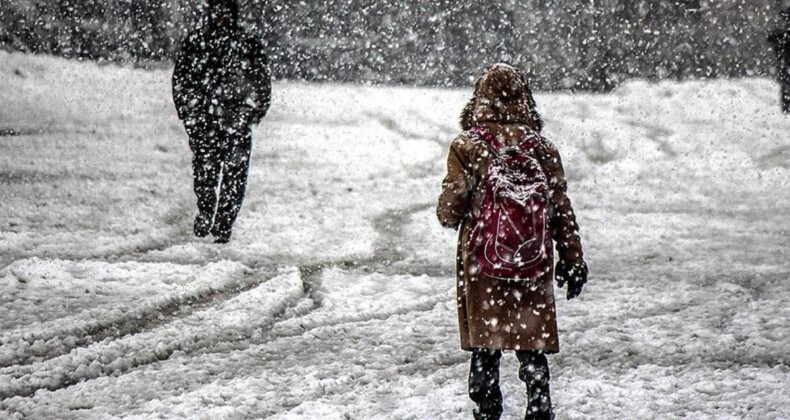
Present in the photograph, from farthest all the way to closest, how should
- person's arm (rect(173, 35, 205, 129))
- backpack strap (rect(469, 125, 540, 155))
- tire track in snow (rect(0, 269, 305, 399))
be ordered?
person's arm (rect(173, 35, 205, 129))
tire track in snow (rect(0, 269, 305, 399))
backpack strap (rect(469, 125, 540, 155))

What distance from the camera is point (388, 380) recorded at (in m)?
4.23

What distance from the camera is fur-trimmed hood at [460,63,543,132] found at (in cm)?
332

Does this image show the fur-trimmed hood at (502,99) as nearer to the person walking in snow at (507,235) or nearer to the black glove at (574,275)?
the person walking in snow at (507,235)

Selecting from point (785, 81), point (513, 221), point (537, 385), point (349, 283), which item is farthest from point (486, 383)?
point (785, 81)

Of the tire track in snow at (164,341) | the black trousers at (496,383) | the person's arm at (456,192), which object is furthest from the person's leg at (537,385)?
the tire track in snow at (164,341)

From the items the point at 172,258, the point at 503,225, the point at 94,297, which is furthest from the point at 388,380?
the point at 172,258

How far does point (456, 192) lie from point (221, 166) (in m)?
4.47

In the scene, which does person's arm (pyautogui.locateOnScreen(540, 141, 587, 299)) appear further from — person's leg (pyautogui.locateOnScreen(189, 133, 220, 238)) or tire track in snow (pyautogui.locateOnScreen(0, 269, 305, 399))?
person's leg (pyautogui.locateOnScreen(189, 133, 220, 238))

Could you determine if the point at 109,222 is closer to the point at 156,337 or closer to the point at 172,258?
the point at 172,258

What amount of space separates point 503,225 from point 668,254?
468 cm

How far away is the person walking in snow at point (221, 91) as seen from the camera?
707 centimetres

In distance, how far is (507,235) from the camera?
312 cm

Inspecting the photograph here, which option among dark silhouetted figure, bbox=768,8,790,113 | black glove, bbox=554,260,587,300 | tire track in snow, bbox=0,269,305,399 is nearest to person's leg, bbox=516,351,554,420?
black glove, bbox=554,260,587,300

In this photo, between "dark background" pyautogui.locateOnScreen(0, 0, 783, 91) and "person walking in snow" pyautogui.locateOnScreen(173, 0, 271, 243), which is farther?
"dark background" pyautogui.locateOnScreen(0, 0, 783, 91)
